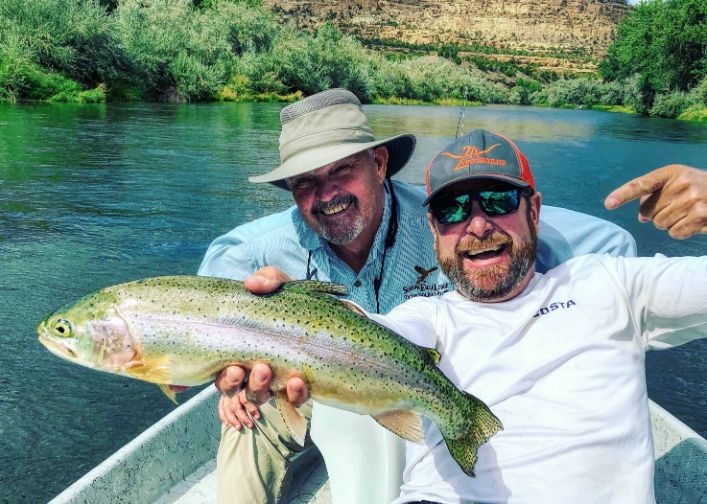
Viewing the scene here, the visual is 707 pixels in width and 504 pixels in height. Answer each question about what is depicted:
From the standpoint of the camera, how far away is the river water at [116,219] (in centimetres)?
511

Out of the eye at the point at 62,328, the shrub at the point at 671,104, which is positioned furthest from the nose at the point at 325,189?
the shrub at the point at 671,104

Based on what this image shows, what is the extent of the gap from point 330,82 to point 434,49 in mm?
100811

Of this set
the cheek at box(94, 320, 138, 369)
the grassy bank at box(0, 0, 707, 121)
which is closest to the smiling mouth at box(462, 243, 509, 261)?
the cheek at box(94, 320, 138, 369)

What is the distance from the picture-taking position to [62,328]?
2037 mm

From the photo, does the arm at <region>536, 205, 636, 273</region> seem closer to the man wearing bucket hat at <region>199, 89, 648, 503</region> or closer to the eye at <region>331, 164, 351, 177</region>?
the man wearing bucket hat at <region>199, 89, 648, 503</region>

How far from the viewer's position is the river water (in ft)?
16.8

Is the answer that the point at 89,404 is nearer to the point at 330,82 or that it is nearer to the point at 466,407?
the point at 466,407

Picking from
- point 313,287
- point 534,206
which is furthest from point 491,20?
point 313,287

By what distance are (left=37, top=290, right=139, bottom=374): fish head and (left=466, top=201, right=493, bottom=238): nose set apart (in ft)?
4.28

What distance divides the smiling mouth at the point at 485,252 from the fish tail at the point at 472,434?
0.63 m

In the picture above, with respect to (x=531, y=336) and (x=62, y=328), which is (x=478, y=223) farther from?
(x=62, y=328)

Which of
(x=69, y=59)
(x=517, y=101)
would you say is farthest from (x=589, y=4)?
(x=69, y=59)

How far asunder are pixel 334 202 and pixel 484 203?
78cm

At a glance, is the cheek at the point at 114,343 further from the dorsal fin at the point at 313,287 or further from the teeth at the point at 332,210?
the teeth at the point at 332,210
